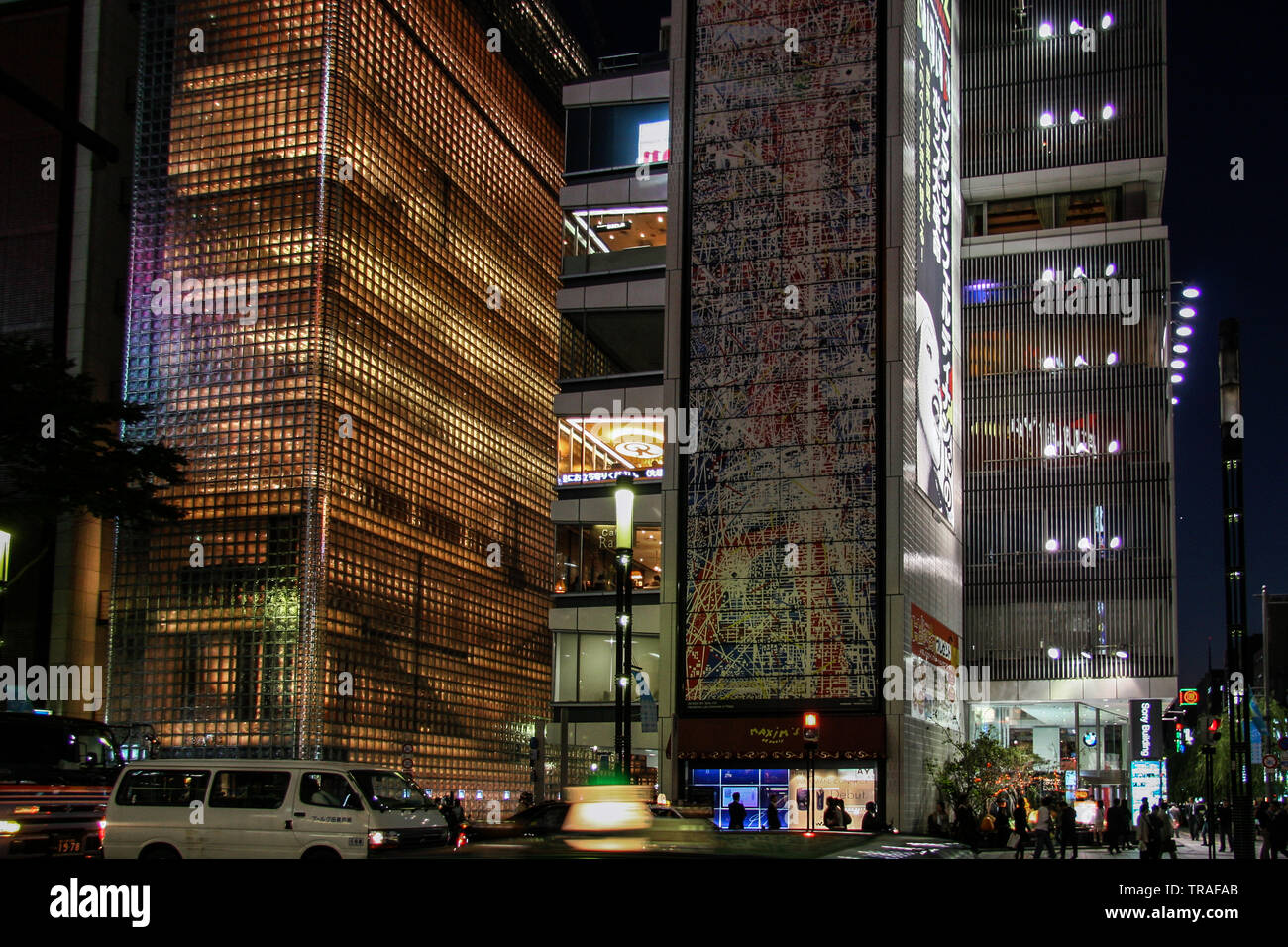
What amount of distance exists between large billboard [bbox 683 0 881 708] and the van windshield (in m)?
23.8

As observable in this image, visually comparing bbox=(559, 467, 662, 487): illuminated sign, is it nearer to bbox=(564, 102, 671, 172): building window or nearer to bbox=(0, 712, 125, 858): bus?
bbox=(564, 102, 671, 172): building window

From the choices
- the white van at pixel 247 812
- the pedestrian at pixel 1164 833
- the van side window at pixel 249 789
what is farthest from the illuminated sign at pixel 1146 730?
the van side window at pixel 249 789

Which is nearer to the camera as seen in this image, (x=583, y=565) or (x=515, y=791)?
(x=583, y=565)

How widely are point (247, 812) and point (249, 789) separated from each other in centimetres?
36

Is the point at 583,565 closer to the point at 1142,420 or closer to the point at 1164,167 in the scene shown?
the point at 1142,420

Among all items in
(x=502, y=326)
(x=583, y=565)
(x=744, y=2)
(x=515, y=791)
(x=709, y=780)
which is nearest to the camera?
(x=709, y=780)

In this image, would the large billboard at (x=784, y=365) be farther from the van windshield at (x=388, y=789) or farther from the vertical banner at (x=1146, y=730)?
the vertical banner at (x=1146, y=730)

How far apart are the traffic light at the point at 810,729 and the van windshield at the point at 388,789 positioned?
10649 mm

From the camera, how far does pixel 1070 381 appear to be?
68438 millimetres

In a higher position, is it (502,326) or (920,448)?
(502,326)

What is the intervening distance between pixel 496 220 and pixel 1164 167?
32.9 meters

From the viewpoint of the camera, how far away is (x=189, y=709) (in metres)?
47.5

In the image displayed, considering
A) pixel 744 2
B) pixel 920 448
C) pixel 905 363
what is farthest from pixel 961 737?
pixel 744 2

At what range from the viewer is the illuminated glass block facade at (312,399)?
48156 millimetres
